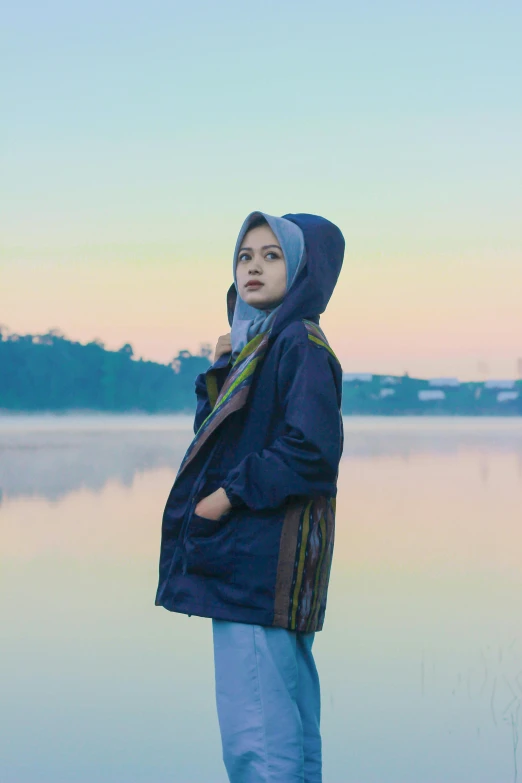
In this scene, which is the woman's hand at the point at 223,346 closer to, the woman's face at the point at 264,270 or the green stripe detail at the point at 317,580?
the woman's face at the point at 264,270

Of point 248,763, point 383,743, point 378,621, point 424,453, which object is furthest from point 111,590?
point 424,453

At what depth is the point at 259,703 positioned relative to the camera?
1.39 metres

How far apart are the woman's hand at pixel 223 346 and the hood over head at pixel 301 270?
3cm

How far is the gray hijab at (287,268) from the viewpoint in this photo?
1502mm

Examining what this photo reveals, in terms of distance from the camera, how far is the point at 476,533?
4.44 m

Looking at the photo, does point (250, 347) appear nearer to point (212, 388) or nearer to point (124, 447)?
point (212, 388)

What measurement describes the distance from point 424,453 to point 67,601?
18.5 feet

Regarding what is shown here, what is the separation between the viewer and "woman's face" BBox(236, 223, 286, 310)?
152 cm

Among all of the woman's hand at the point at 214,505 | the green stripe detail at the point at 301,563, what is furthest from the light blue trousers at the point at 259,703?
the woman's hand at the point at 214,505

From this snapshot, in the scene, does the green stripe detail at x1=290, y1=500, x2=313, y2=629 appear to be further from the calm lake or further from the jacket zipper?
the calm lake

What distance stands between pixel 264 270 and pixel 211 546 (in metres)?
0.43

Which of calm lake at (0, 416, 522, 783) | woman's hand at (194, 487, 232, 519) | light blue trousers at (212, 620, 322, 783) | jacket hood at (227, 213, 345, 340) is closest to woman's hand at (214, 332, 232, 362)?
jacket hood at (227, 213, 345, 340)

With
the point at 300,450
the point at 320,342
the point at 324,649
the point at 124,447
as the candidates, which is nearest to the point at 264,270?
the point at 320,342

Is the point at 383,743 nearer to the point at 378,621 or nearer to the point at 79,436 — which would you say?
the point at 378,621
